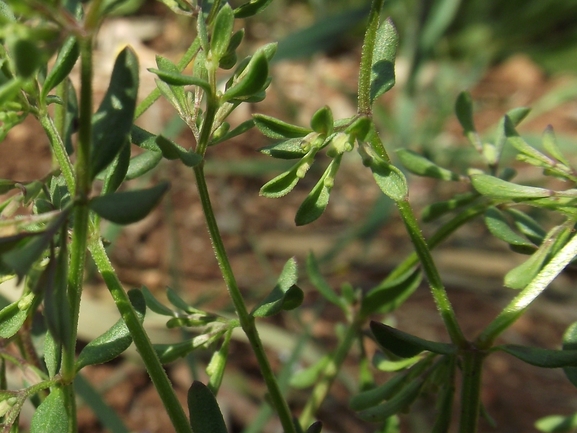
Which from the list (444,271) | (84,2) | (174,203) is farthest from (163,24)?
(84,2)

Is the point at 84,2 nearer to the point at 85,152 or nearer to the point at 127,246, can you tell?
the point at 85,152

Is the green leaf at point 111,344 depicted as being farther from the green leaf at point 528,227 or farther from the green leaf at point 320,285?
the green leaf at point 528,227

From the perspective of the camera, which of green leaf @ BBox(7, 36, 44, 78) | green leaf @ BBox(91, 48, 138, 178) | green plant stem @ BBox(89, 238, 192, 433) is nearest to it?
green leaf @ BBox(7, 36, 44, 78)

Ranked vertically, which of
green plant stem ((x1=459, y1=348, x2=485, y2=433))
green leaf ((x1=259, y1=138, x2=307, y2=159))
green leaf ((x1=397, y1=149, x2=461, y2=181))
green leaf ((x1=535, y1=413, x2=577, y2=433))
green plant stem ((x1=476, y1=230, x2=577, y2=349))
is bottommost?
green leaf ((x1=535, y1=413, x2=577, y2=433))

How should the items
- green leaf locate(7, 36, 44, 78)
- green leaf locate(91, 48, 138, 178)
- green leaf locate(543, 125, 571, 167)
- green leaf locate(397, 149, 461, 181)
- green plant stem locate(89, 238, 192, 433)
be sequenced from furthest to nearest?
green leaf locate(397, 149, 461, 181) < green leaf locate(543, 125, 571, 167) < green plant stem locate(89, 238, 192, 433) < green leaf locate(91, 48, 138, 178) < green leaf locate(7, 36, 44, 78)

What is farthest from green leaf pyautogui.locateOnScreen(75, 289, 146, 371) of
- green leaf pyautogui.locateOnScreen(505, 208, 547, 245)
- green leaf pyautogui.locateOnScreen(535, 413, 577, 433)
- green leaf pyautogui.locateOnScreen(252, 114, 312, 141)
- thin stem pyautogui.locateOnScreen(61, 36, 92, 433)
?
green leaf pyautogui.locateOnScreen(535, 413, 577, 433)

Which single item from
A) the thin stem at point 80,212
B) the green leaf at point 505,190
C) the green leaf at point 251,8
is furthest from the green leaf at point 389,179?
the thin stem at point 80,212

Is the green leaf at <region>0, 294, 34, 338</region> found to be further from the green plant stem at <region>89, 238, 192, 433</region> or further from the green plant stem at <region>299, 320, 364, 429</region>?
the green plant stem at <region>299, 320, 364, 429</region>
